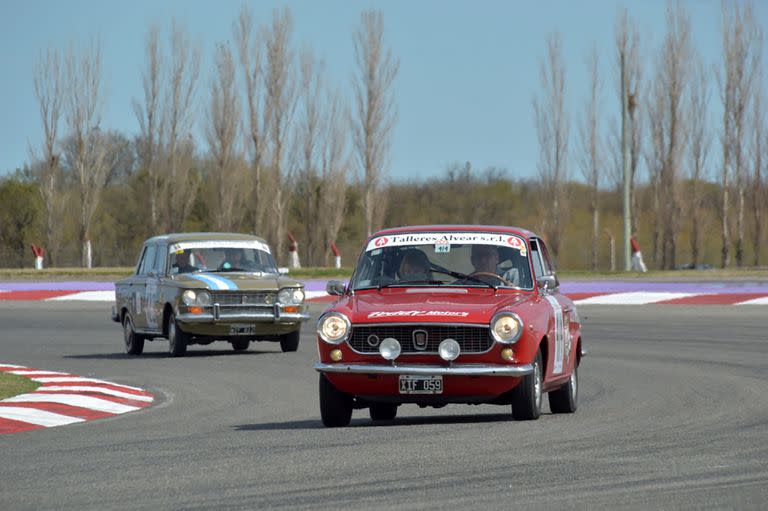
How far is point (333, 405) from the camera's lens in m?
Result: 12.1

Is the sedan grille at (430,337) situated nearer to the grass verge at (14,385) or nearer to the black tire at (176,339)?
the grass verge at (14,385)

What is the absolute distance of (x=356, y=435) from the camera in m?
11.5

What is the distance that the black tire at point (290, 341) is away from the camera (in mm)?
22312

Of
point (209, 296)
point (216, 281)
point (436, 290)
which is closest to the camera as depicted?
point (436, 290)

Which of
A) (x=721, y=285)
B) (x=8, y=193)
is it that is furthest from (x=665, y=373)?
(x=8, y=193)

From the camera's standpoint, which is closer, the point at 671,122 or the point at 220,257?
the point at 220,257

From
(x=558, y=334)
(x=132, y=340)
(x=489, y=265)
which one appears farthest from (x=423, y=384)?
(x=132, y=340)

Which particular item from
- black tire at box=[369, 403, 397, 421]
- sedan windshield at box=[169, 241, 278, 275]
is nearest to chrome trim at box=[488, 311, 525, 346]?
black tire at box=[369, 403, 397, 421]

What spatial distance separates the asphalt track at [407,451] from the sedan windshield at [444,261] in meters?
1.14

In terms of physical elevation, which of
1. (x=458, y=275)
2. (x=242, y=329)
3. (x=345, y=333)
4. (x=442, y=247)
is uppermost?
(x=442, y=247)

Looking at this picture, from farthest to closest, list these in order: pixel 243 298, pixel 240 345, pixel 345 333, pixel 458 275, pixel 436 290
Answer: pixel 240 345 < pixel 243 298 < pixel 458 275 < pixel 436 290 < pixel 345 333

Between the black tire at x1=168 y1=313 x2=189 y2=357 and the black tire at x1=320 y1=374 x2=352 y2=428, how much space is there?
9432mm

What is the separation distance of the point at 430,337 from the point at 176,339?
10.3 m

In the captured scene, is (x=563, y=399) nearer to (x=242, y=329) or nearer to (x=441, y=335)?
(x=441, y=335)
